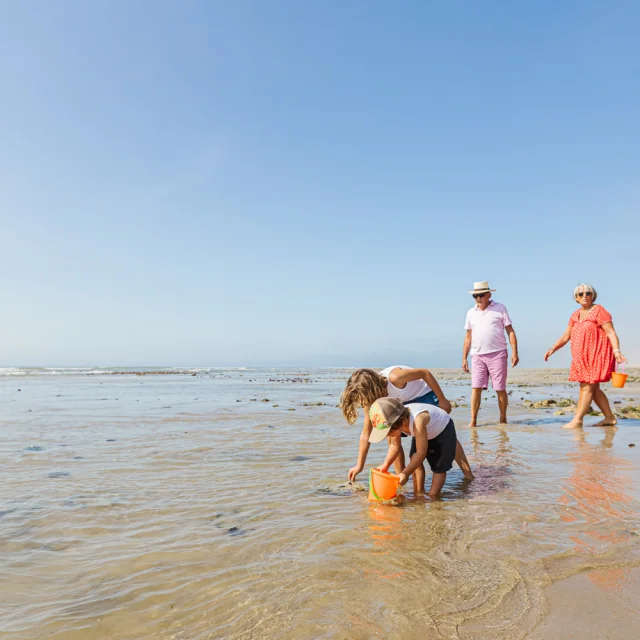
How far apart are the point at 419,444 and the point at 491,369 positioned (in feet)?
14.9

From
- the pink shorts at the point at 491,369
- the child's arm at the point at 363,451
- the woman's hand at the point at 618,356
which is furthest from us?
the pink shorts at the point at 491,369

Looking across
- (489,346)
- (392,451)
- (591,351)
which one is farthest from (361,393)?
(591,351)

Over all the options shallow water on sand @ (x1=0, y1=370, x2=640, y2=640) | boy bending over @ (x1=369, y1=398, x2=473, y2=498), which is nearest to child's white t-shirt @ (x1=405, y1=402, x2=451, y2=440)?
boy bending over @ (x1=369, y1=398, x2=473, y2=498)

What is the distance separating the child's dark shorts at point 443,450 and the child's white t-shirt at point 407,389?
470mm

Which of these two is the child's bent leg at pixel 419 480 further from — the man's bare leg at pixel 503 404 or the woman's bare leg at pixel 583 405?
the woman's bare leg at pixel 583 405

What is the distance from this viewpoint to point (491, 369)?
8.21m

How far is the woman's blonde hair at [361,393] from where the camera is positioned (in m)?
4.33

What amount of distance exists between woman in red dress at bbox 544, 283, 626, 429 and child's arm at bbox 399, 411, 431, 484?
4669 mm

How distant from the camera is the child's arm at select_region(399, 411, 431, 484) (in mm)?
4133

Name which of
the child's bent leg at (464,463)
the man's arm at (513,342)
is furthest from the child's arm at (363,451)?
the man's arm at (513,342)

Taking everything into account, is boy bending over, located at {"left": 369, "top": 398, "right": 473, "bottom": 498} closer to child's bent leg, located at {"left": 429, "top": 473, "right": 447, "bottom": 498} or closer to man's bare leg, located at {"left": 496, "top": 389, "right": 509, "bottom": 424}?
child's bent leg, located at {"left": 429, "top": 473, "right": 447, "bottom": 498}

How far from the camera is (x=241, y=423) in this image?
8.55m

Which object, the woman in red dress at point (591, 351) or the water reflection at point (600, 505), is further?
the woman in red dress at point (591, 351)

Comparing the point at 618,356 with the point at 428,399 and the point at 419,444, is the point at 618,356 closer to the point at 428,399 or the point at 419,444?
the point at 428,399
